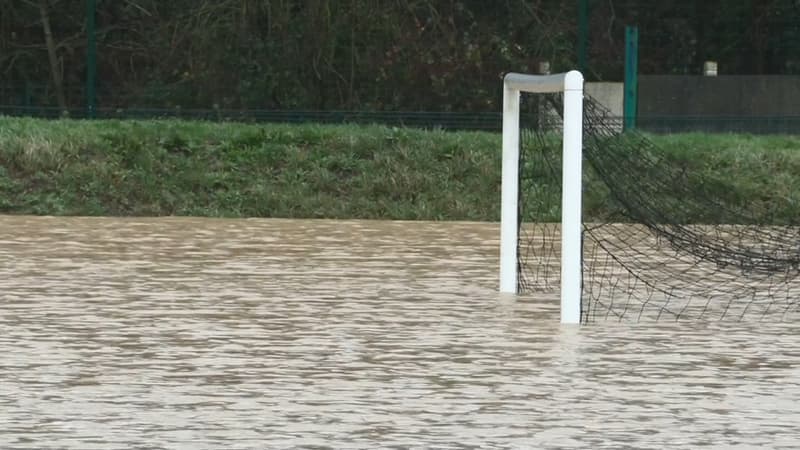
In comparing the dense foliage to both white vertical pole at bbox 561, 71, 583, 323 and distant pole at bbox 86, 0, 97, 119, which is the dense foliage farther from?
white vertical pole at bbox 561, 71, 583, 323

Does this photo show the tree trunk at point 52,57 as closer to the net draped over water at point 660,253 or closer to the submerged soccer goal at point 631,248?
the net draped over water at point 660,253

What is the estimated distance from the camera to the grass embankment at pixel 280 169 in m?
16.4

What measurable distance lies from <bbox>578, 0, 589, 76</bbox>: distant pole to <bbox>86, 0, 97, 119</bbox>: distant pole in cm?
473

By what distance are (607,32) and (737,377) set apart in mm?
11779

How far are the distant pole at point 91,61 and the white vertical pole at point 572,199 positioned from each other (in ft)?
32.5

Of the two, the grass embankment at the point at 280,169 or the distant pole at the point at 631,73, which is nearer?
the grass embankment at the point at 280,169

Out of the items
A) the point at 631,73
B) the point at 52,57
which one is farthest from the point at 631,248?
the point at 52,57

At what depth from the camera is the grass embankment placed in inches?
645

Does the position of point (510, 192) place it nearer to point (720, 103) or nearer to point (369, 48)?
point (720, 103)

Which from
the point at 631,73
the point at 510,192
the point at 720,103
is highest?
the point at 631,73

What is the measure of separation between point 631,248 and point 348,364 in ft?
14.2

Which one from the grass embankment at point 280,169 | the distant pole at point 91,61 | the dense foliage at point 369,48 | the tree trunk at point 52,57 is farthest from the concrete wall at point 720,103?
the tree trunk at point 52,57

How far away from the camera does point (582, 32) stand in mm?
18531

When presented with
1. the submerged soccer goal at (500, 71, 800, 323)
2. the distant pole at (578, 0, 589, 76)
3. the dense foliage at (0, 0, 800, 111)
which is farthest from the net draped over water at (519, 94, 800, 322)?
the dense foliage at (0, 0, 800, 111)
